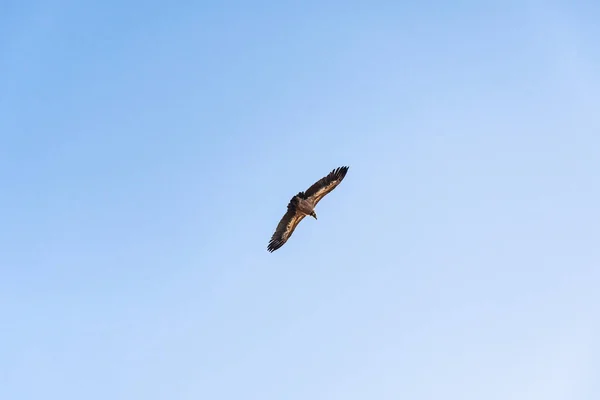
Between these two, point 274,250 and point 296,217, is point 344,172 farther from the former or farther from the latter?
point 274,250

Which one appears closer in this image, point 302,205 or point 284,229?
point 302,205

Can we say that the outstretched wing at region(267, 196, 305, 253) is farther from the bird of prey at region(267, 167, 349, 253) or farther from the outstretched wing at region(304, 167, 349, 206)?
the outstretched wing at region(304, 167, 349, 206)

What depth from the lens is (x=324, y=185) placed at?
42156 millimetres

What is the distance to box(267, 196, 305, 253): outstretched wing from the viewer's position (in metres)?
41.7

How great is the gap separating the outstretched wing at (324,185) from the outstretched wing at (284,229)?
153 cm

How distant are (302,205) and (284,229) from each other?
264cm

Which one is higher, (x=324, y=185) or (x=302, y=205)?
(x=324, y=185)

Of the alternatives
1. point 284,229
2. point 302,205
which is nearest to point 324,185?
point 302,205

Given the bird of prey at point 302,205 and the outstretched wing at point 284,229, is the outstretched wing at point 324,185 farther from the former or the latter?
the outstretched wing at point 284,229

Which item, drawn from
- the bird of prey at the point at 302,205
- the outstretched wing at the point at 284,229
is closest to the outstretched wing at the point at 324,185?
the bird of prey at the point at 302,205

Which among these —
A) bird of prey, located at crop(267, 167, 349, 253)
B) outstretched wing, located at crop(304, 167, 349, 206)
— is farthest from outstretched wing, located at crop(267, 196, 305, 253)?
outstretched wing, located at crop(304, 167, 349, 206)

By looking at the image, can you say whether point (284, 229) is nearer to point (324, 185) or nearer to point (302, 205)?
point (302, 205)

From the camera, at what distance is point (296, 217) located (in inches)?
1658

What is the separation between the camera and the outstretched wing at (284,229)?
41.7 metres
